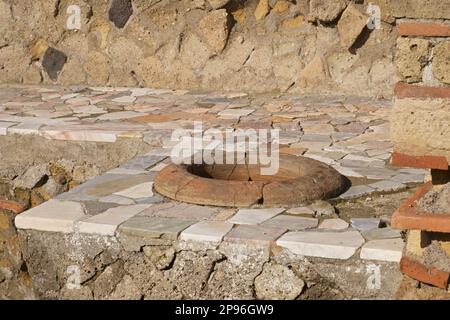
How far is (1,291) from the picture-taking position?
5621 mm

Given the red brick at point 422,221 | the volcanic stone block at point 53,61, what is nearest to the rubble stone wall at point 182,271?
the red brick at point 422,221

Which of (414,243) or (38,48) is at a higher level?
(38,48)

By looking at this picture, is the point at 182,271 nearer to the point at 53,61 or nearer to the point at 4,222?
the point at 4,222

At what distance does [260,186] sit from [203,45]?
10.0 ft

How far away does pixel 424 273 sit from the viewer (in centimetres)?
329

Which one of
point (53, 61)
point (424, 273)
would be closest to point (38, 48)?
point (53, 61)

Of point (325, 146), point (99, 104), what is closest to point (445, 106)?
point (325, 146)

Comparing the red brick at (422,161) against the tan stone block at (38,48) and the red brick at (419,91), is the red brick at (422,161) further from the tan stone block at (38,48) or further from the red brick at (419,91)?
the tan stone block at (38,48)

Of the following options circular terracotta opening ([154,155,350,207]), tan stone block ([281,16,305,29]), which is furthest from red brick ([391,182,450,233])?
tan stone block ([281,16,305,29])

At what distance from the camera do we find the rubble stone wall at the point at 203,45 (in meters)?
6.77

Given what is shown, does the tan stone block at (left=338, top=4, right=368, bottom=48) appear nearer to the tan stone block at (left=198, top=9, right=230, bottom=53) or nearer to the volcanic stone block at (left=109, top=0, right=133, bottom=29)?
the tan stone block at (left=198, top=9, right=230, bottom=53)

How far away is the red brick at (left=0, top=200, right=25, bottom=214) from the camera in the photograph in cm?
607
